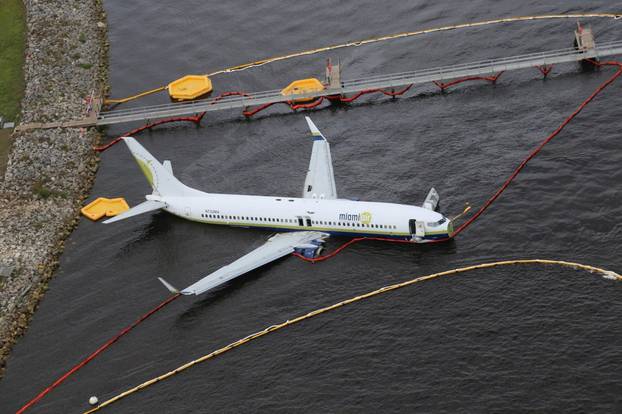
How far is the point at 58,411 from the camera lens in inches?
3632

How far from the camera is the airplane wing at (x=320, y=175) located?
114938 millimetres

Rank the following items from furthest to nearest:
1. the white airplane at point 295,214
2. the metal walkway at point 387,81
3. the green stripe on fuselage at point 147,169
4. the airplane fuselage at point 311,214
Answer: the metal walkway at point 387,81, the green stripe on fuselage at point 147,169, the airplane fuselage at point 311,214, the white airplane at point 295,214

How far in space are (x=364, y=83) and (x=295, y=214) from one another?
37927 mm

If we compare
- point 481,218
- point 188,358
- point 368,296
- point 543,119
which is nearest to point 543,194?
point 481,218

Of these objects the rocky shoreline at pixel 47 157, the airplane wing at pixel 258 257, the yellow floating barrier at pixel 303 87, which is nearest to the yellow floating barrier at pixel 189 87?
the rocky shoreline at pixel 47 157

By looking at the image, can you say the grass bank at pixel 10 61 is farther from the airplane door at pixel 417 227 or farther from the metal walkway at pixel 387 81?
the airplane door at pixel 417 227

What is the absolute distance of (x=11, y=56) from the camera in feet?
517

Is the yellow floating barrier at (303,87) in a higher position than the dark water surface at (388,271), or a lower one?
higher

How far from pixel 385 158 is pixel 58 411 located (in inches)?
2232

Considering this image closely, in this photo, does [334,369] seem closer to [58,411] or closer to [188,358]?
[188,358]

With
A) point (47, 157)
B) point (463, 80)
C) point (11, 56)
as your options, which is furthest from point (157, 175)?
point (11, 56)

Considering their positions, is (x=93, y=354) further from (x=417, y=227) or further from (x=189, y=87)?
(x=189, y=87)

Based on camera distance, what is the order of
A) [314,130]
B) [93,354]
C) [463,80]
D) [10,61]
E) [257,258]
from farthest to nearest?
[10,61] → [463,80] → [314,130] → [257,258] → [93,354]

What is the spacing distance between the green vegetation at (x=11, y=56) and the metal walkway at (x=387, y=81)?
605 inches
